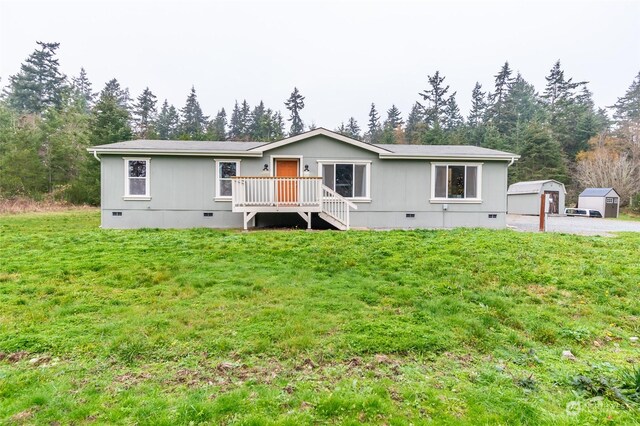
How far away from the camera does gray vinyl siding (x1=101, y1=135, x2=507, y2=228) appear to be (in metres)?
11.2

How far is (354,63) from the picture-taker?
3462cm

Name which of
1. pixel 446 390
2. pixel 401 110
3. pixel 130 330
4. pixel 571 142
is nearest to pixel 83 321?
pixel 130 330

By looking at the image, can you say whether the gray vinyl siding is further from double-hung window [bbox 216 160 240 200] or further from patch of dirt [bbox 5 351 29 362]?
patch of dirt [bbox 5 351 29 362]

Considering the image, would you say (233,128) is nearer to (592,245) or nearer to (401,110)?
(401,110)

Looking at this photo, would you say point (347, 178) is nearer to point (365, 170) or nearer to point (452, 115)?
point (365, 170)

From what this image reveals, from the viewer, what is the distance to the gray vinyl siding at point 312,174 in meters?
11.2

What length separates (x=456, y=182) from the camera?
12.1 meters

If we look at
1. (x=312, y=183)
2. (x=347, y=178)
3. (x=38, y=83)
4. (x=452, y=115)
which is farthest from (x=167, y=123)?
(x=312, y=183)

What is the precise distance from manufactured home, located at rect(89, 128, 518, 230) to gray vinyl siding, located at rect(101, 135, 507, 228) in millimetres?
33

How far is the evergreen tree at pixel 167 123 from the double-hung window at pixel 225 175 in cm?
3559

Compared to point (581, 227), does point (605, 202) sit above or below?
above

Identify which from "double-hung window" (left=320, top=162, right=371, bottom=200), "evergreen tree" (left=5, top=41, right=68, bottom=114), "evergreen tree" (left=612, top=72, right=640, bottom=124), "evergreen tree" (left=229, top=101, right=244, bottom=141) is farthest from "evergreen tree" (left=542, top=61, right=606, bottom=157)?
"evergreen tree" (left=5, top=41, right=68, bottom=114)

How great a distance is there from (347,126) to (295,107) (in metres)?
9.59

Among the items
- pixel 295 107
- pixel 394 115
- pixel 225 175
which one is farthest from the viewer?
pixel 394 115
